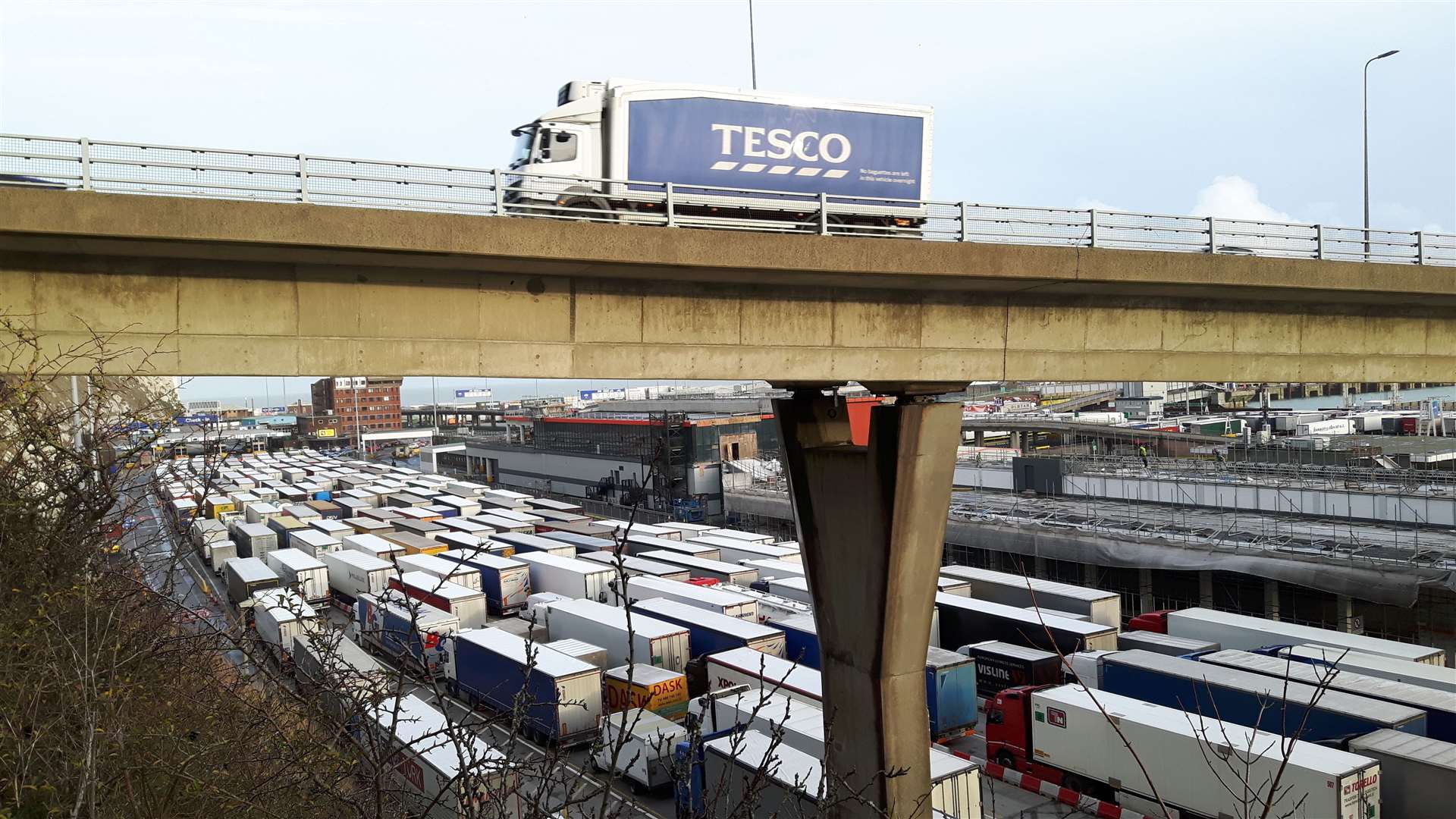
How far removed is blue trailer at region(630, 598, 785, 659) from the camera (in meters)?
24.2

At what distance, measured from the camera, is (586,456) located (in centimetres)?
6750

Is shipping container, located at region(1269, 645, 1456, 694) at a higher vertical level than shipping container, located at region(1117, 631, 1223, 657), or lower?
higher

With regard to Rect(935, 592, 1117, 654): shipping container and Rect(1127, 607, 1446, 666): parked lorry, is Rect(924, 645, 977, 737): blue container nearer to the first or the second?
Rect(935, 592, 1117, 654): shipping container

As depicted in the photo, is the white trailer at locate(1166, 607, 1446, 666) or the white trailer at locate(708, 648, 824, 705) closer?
the white trailer at locate(708, 648, 824, 705)

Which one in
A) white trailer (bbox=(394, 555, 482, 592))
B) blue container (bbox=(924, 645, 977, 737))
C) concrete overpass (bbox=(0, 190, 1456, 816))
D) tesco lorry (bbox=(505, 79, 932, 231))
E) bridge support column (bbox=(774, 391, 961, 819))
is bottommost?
blue container (bbox=(924, 645, 977, 737))

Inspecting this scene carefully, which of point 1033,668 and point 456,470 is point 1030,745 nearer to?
point 1033,668

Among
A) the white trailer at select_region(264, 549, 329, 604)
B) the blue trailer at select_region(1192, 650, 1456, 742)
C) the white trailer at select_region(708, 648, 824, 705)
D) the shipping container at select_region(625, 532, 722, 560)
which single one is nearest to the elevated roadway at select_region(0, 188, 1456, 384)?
the blue trailer at select_region(1192, 650, 1456, 742)

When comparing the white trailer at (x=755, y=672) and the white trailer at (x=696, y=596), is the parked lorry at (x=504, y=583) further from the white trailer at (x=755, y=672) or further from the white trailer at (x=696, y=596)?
the white trailer at (x=755, y=672)

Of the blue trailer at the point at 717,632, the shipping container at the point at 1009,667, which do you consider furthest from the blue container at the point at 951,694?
the blue trailer at the point at 717,632

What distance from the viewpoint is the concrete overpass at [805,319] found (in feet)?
28.0

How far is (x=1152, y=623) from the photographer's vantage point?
Result: 2784cm

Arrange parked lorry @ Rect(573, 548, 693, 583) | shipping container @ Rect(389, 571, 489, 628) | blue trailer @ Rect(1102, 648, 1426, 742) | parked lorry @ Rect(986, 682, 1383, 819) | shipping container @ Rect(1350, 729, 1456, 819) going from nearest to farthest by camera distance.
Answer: parked lorry @ Rect(986, 682, 1383, 819)
shipping container @ Rect(1350, 729, 1456, 819)
blue trailer @ Rect(1102, 648, 1426, 742)
shipping container @ Rect(389, 571, 489, 628)
parked lorry @ Rect(573, 548, 693, 583)

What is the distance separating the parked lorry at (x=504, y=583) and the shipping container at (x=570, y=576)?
0.39m

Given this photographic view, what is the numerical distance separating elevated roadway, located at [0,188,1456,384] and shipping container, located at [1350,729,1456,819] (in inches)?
252
